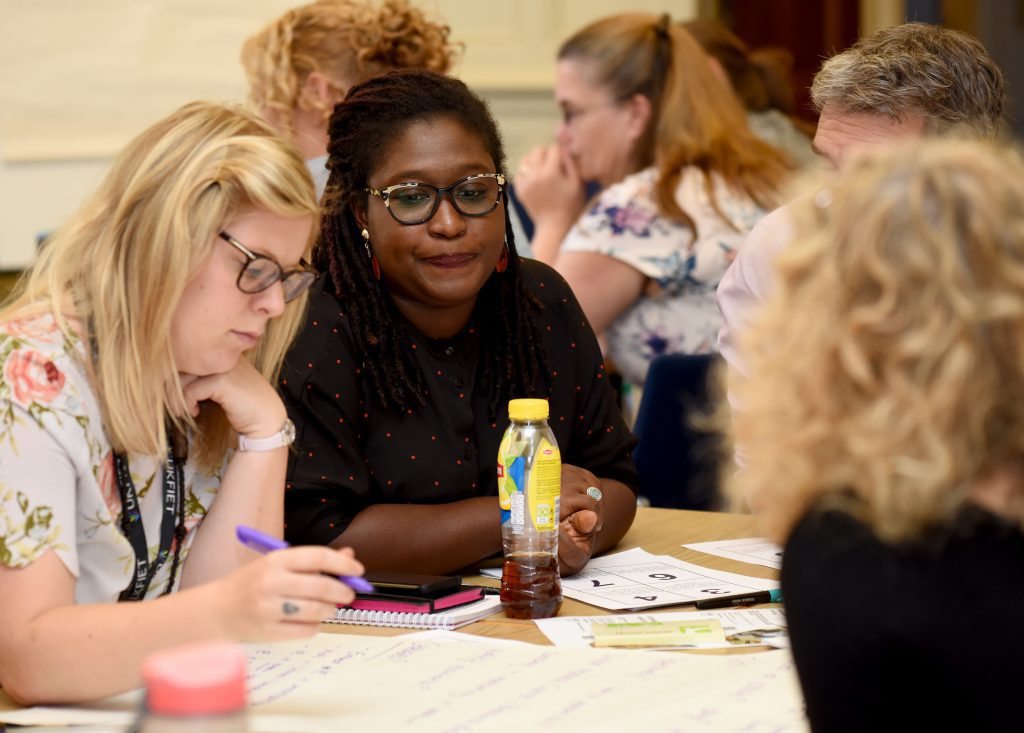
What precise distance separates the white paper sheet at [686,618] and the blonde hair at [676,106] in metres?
1.60

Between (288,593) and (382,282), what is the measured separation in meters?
0.91

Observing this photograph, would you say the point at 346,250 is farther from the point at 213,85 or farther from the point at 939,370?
the point at 213,85

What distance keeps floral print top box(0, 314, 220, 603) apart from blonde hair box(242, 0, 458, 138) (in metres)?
1.84

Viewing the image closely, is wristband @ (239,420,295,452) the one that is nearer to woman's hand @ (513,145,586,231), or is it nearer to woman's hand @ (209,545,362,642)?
woman's hand @ (209,545,362,642)

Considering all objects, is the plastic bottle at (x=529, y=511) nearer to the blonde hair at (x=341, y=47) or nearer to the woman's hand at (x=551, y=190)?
the blonde hair at (x=341, y=47)

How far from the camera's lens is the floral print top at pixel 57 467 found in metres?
1.38

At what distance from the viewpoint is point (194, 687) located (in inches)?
31.5

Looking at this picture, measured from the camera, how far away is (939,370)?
892 mm

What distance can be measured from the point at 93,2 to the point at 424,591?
3.50 metres

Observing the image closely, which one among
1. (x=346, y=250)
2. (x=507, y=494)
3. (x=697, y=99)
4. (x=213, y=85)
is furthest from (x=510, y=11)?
(x=507, y=494)

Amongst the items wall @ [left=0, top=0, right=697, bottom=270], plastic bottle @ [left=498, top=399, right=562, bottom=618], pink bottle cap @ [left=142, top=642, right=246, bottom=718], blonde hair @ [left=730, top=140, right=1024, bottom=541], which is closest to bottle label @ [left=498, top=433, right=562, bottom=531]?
plastic bottle @ [left=498, top=399, right=562, bottom=618]

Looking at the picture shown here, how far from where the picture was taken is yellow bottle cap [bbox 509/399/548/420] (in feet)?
5.67

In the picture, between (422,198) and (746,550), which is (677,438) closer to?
(746,550)

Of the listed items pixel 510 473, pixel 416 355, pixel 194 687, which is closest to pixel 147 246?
pixel 510 473
